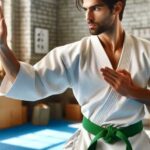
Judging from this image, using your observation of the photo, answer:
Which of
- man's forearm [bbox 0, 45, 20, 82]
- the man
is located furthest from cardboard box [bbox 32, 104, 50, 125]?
man's forearm [bbox 0, 45, 20, 82]

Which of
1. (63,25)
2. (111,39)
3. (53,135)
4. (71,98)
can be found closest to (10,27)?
(63,25)

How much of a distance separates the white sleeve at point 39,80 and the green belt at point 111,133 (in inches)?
8.5

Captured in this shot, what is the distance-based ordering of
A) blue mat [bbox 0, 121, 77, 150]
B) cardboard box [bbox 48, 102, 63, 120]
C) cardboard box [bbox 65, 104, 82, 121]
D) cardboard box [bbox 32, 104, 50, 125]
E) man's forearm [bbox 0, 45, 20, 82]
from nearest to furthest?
man's forearm [bbox 0, 45, 20, 82] < blue mat [bbox 0, 121, 77, 150] < cardboard box [bbox 32, 104, 50, 125] < cardboard box [bbox 65, 104, 82, 121] < cardboard box [bbox 48, 102, 63, 120]

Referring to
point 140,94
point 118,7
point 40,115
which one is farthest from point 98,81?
point 40,115

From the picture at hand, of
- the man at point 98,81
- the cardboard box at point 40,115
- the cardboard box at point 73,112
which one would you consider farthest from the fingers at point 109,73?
the cardboard box at point 73,112

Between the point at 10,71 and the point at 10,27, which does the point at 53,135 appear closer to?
the point at 10,27

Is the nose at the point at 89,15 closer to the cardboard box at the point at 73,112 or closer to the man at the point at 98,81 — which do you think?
the man at the point at 98,81

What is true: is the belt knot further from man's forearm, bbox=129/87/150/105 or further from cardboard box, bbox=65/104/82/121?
cardboard box, bbox=65/104/82/121

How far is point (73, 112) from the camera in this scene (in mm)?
6113

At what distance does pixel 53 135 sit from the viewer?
473cm

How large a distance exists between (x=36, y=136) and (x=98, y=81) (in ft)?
11.7

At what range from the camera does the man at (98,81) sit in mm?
1234

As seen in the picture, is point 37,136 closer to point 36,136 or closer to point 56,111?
point 36,136

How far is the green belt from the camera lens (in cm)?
127
